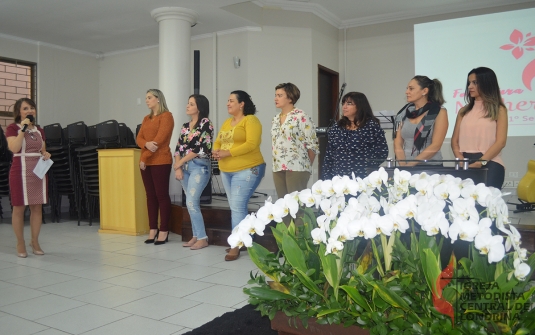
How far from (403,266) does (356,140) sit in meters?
1.65

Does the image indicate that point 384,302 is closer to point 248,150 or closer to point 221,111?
point 248,150

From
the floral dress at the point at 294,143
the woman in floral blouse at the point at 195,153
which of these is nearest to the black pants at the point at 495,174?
the floral dress at the point at 294,143

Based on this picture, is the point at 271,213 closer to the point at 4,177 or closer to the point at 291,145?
the point at 291,145

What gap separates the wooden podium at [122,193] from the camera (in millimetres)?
4859

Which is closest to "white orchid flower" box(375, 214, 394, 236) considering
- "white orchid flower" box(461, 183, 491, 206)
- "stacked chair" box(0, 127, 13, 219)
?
"white orchid flower" box(461, 183, 491, 206)

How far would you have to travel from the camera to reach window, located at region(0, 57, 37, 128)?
7223mm

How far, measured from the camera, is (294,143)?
3.55 m

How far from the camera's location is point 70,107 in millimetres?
8109

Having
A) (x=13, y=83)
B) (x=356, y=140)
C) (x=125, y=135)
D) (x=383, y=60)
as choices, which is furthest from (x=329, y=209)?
(x=13, y=83)

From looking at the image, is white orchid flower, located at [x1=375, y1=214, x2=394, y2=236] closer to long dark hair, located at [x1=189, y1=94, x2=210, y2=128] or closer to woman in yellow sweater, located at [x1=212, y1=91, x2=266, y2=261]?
woman in yellow sweater, located at [x1=212, y1=91, x2=266, y2=261]

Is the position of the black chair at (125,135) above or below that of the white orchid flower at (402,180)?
above

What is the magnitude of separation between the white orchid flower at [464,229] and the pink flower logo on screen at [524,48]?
5.88 m

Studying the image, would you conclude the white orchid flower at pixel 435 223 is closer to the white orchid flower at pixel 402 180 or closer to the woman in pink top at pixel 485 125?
the white orchid flower at pixel 402 180

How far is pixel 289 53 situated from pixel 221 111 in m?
1.40
